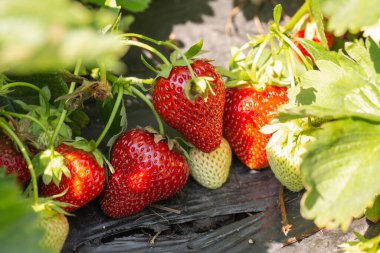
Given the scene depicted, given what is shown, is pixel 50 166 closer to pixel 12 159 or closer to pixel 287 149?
pixel 12 159

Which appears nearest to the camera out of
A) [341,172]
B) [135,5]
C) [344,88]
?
[341,172]

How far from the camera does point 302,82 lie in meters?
1.20

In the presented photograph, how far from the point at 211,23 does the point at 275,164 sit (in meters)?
0.59

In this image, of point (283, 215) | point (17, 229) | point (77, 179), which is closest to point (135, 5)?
point (77, 179)

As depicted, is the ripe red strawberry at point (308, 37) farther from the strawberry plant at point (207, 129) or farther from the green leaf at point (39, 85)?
the green leaf at point (39, 85)

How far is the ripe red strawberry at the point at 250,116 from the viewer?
131 cm

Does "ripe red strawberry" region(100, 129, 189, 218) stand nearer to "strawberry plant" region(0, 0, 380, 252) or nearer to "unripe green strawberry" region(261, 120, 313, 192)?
"strawberry plant" region(0, 0, 380, 252)

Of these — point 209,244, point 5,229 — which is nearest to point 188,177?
point 209,244

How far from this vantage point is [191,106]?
1.20m

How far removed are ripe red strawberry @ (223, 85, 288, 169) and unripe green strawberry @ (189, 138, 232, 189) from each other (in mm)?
38

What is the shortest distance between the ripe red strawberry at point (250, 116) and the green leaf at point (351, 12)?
0.42 metres

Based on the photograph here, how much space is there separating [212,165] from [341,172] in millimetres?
372

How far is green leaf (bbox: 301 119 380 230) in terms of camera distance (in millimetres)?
1004

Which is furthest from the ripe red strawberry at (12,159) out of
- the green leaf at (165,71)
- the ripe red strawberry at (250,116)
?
the ripe red strawberry at (250,116)
